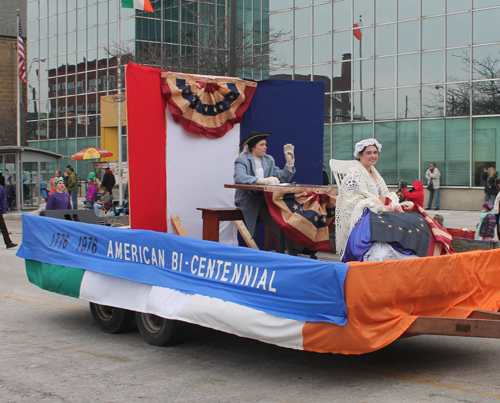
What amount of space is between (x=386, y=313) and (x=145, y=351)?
2.31m

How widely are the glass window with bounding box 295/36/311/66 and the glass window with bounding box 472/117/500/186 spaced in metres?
8.25

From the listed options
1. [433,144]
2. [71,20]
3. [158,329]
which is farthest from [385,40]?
[71,20]

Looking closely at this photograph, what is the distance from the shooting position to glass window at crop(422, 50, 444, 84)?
24.7 metres

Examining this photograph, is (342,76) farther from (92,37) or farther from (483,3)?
(92,37)

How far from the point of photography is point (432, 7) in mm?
24969

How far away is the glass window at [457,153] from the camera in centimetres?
2416

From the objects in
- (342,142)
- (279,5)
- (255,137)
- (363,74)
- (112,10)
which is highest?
(112,10)

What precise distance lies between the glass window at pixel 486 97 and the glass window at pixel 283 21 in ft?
29.8

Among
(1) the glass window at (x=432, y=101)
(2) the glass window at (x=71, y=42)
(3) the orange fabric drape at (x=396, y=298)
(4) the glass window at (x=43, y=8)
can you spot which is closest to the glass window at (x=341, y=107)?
(1) the glass window at (x=432, y=101)

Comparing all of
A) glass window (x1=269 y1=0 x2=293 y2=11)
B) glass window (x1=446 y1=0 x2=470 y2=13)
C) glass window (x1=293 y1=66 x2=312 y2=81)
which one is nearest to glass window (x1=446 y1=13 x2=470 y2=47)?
glass window (x1=446 y1=0 x2=470 y2=13)

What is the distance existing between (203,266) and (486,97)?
68.1 feet

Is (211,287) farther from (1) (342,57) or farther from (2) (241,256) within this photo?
(1) (342,57)

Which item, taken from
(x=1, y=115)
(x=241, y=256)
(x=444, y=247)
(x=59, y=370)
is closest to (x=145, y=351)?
(x=59, y=370)

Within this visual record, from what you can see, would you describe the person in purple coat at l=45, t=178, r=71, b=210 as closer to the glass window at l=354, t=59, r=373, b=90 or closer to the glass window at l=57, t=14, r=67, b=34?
the glass window at l=354, t=59, r=373, b=90
